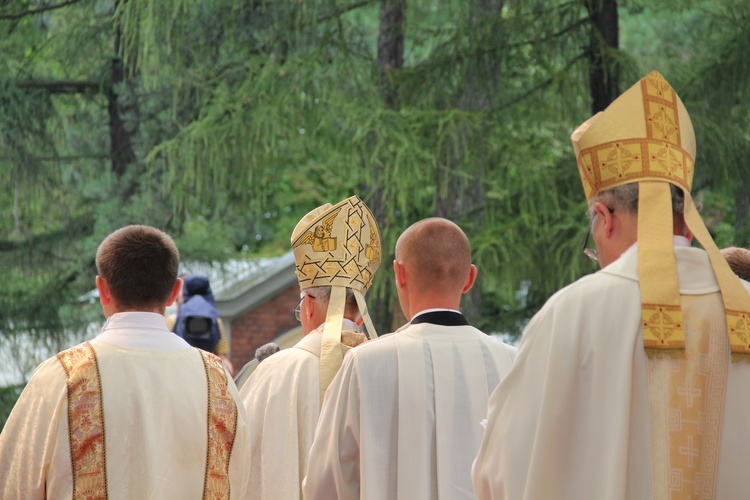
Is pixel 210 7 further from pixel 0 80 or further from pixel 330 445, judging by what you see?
pixel 330 445

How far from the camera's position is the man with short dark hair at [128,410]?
12.4 feet

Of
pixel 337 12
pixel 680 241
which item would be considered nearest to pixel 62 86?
pixel 337 12

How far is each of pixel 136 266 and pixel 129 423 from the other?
525 mm

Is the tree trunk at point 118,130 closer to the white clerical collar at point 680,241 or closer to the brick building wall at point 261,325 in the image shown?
the brick building wall at point 261,325

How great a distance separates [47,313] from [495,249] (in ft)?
19.8

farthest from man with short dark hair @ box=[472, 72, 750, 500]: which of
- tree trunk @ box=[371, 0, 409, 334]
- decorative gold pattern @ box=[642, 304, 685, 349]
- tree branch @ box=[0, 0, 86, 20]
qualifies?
tree branch @ box=[0, 0, 86, 20]

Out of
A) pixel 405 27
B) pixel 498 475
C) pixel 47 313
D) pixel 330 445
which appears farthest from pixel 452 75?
pixel 498 475

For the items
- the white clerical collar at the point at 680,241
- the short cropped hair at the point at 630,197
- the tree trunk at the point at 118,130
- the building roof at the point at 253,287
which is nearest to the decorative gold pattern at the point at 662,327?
the white clerical collar at the point at 680,241

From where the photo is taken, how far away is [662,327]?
3.01 metres

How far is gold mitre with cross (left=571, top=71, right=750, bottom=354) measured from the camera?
119 inches

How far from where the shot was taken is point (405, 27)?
36.1 feet

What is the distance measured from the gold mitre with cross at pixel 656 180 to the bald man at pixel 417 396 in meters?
0.95

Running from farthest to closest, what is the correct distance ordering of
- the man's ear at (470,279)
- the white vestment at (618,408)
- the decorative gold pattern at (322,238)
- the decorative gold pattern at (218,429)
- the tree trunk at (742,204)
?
the tree trunk at (742,204)
the decorative gold pattern at (322,238)
the man's ear at (470,279)
the decorative gold pattern at (218,429)
the white vestment at (618,408)

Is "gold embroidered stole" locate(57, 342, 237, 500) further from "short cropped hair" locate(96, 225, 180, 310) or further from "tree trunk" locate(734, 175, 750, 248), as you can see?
"tree trunk" locate(734, 175, 750, 248)
